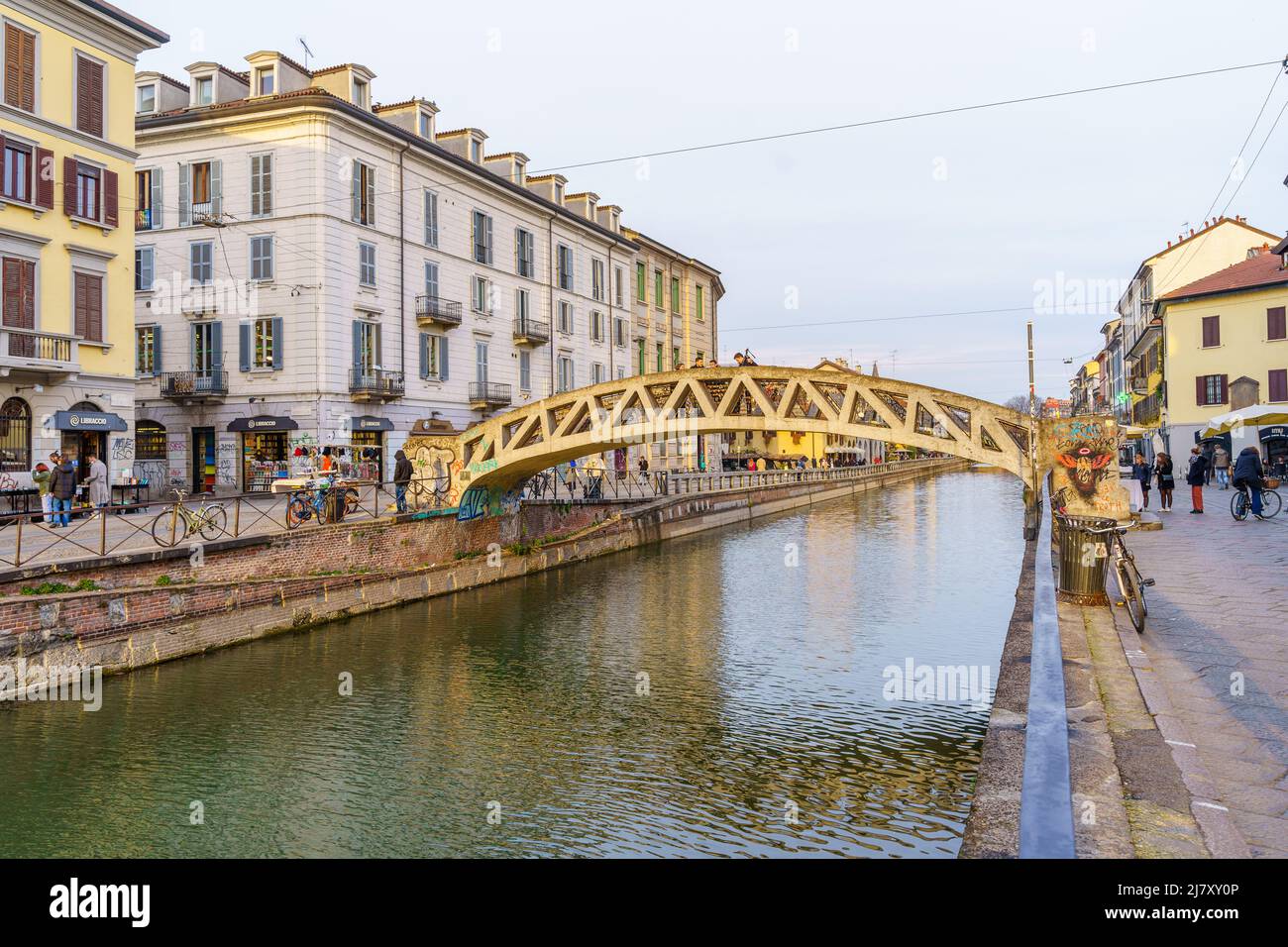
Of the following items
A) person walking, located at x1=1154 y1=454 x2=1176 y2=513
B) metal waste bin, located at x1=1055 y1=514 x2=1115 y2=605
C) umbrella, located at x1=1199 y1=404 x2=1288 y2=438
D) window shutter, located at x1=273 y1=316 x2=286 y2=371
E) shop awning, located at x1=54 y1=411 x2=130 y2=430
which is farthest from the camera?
window shutter, located at x1=273 y1=316 x2=286 y2=371

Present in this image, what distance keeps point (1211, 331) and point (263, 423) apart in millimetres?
38006

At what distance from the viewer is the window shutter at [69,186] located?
2144 centimetres

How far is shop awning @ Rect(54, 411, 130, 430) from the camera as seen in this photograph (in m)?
21.2

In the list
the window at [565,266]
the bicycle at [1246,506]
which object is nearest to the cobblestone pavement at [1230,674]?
the bicycle at [1246,506]

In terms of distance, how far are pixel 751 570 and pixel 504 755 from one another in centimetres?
1526

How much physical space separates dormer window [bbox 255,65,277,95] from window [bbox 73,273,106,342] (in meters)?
10.3

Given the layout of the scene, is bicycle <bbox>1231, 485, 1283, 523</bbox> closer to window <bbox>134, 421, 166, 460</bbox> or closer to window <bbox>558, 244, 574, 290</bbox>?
window <bbox>558, 244, 574, 290</bbox>

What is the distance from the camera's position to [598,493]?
30266mm

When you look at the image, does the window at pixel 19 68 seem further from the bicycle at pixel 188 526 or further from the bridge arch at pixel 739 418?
the bridge arch at pixel 739 418

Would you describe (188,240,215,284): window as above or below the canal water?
above

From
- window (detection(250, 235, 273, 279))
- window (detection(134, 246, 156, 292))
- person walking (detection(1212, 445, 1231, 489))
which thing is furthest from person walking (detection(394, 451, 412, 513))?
person walking (detection(1212, 445, 1231, 489))

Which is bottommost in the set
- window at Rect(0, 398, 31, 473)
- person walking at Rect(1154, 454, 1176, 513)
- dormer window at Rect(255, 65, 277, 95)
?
person walking at Rect(1154, 454, 1176, 513)

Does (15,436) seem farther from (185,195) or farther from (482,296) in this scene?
(482,296)
